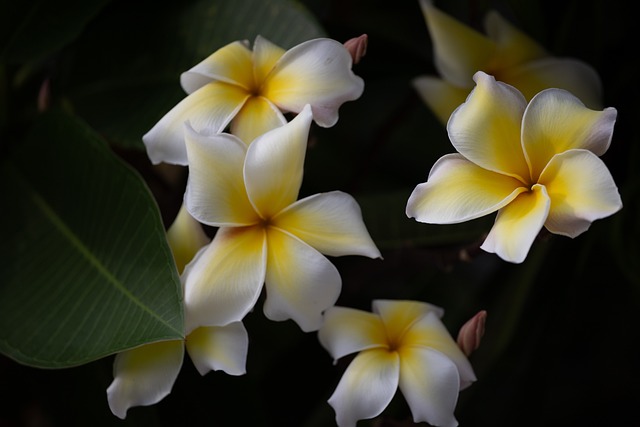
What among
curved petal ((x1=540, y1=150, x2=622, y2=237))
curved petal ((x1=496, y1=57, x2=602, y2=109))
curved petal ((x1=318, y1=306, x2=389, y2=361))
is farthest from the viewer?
curved petal ((x1=496, y1=57, x2=602, y2=109))

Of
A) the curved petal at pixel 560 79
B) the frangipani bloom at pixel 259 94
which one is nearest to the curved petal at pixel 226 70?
the frangipani bloom at pixel 259 94

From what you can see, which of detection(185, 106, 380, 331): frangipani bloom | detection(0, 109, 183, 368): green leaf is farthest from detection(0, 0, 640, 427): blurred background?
detection(185, 106, 380, 331): frangipani bloom

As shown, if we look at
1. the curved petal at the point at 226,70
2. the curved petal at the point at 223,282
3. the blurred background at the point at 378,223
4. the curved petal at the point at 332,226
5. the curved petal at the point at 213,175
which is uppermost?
the curved petal at the point at 226,70

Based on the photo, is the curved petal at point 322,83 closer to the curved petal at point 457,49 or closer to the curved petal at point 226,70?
the curved petal at point 226,70

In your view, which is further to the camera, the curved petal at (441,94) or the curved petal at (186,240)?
the curved petal at (441,94)

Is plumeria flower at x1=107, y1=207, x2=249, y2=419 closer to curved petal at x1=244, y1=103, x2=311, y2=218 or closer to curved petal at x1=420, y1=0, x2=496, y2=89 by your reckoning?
curved petal at x1=244, y1=103, x2=311, y2=218

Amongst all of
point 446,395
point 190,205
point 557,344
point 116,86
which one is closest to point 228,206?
point 190,205

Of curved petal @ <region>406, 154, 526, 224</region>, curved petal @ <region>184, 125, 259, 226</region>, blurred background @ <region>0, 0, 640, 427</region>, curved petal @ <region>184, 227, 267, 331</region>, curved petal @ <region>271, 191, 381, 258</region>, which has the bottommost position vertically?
blurred background @ <region>0, 0, 640, 427</region>
